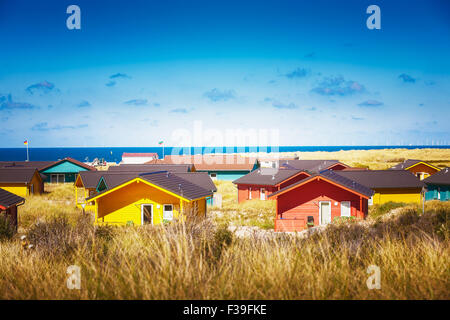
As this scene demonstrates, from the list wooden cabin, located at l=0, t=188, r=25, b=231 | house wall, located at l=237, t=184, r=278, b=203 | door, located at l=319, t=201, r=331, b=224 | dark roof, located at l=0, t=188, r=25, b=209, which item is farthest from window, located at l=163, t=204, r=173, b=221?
house wall, located at l=237, t=184, r=278, b=203

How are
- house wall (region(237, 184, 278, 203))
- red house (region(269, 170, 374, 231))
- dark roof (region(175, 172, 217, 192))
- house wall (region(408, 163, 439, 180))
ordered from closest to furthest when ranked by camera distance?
red house (region(269, 170, 374, 231))
dark roof (region(175, 172, 217, 192))
house wall (region(237, 184, 278, 203))
house wall (region(408, 163, 439, 180))

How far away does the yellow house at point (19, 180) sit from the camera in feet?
114

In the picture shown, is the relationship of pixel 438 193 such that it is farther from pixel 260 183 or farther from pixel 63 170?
pixel 63 170

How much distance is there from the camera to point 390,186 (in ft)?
100

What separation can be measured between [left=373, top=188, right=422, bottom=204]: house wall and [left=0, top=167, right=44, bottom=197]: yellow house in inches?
1449

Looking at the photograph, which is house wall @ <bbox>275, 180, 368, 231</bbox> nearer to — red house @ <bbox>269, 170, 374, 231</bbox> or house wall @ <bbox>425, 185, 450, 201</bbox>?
red house @ <bbox>269, 170, 374, 231</bbox>

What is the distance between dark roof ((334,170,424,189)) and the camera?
30641 millimetres

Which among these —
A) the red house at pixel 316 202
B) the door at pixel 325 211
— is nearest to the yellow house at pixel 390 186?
the red house at pixel 316 202

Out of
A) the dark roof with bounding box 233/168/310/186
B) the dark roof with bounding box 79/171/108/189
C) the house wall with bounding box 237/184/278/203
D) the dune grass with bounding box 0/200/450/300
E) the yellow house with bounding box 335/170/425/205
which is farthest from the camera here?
the house wall with bounding box 237/184/278/203

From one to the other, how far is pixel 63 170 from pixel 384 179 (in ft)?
142

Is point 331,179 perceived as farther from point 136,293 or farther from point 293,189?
point 136,293

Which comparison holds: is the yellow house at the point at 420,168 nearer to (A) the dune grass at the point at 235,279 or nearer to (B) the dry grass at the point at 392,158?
(B) the dry grass at the point at 392,158
